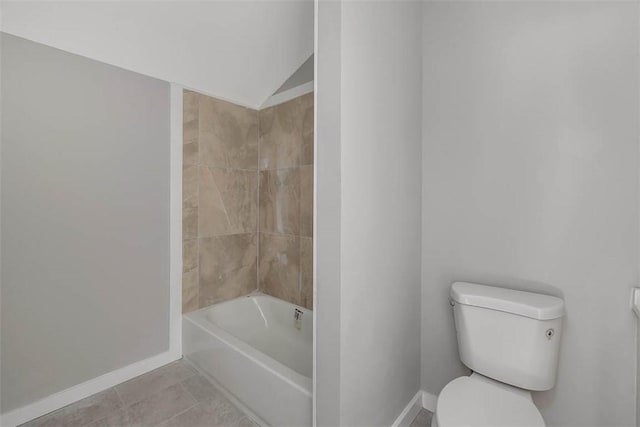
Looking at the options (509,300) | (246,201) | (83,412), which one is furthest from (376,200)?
(83,412)

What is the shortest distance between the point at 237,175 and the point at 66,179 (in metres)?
1.09

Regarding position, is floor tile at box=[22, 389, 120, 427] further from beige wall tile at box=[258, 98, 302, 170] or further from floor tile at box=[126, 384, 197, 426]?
beige wall tile at box=[258, 98, 302, 170]

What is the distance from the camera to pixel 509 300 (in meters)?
1.30

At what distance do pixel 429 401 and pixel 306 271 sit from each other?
1.13 metres

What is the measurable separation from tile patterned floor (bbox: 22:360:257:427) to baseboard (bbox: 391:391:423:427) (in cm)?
76

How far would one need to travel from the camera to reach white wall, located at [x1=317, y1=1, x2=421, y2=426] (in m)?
1.15

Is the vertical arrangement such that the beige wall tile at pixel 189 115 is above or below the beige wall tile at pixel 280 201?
above

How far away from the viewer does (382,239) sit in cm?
138

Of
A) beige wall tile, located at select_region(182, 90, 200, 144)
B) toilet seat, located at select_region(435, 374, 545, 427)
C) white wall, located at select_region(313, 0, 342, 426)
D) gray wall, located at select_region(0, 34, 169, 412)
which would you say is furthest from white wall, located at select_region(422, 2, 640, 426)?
gray wall, located at select_region(0, 34, 169, 412)

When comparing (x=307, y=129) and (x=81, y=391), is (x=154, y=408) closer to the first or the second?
(x=81, y=391)

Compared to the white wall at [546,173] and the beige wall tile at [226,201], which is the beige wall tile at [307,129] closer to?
the beige wall tile at [226,201]

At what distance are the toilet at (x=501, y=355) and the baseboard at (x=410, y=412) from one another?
16.7 inches

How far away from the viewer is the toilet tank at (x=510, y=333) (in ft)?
4.09

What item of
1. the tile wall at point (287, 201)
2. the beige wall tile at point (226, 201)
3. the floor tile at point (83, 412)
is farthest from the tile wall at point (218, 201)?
the floor tile at point (83, 412)
